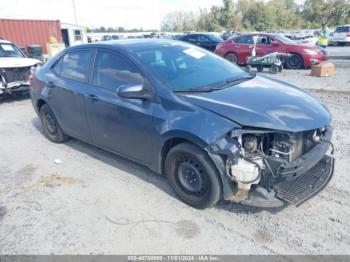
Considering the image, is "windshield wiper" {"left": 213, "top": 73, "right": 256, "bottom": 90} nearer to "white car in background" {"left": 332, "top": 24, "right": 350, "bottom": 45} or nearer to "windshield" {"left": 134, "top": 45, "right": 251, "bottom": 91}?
"windshield" {"left": 134, "top": 45, "right": 251, "bottom": 91}

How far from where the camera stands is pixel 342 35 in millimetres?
24719

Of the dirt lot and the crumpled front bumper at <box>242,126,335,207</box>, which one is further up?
the crumpled front bumper at <box>242,126,335,207</box>

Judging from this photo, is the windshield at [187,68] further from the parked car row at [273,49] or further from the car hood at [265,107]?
the parked car row at [273,49]

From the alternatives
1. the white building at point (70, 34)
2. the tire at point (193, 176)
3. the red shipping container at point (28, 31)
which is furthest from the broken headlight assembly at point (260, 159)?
the white building at point (70, 34)

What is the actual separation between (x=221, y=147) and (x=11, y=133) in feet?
15.8

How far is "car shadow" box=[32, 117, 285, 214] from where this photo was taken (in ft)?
10.5

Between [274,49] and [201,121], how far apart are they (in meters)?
10.9

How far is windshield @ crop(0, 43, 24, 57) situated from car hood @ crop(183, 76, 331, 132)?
8144mm

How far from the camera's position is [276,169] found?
8.87 feet

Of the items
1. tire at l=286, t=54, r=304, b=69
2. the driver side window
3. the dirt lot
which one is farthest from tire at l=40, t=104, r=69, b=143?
tire at l=286, t=54, r=304, b=69

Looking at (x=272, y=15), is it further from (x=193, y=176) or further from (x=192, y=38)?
(x=193, y=176)

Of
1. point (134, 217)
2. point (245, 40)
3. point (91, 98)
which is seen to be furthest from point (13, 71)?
point (245, 40)

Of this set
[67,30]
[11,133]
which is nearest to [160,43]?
[11,133]

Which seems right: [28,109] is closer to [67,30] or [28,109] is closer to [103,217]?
[103,217]
